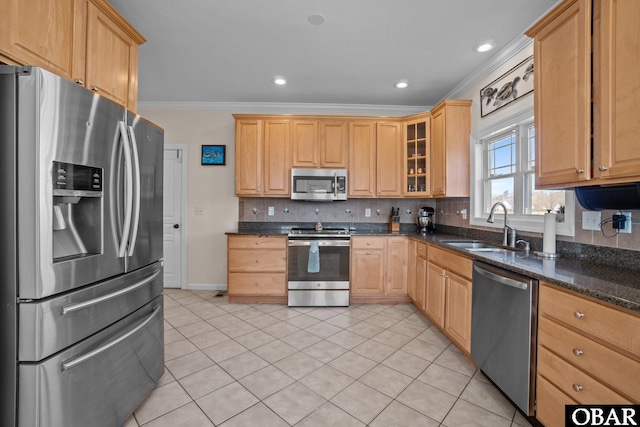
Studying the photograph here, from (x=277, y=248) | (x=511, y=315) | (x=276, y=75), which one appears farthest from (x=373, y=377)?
(x=276, y=75)

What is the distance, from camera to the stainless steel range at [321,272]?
342 cm

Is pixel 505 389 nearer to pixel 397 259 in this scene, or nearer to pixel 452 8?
pixel 397 259

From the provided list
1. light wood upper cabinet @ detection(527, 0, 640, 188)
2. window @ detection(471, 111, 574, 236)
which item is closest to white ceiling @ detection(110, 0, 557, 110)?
light wood upper cabinet @ detection(527, 0, 640, 188)

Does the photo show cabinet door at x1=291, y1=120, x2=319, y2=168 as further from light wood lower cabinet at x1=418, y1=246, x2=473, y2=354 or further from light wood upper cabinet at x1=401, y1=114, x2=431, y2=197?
light wood lower cabinet at x1=418, y1=246, x2=473, y2=354

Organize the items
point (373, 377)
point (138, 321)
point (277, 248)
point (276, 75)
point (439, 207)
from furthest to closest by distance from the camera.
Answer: point (439, 207) → point (277, 248) → point (276, 75) → point (373, 377) → point (138, 321)

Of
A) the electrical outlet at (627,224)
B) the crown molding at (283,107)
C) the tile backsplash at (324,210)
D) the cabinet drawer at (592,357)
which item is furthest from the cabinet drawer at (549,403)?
the crown molding at (283,107)

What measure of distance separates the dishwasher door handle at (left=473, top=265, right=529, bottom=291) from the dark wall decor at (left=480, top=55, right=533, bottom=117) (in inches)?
61.8

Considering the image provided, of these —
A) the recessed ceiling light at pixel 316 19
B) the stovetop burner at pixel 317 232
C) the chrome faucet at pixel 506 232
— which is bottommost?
the stovetop burner at pixel 317 232

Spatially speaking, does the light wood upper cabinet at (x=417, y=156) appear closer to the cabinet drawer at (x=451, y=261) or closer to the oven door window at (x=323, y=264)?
the cabinet drawer at (x=451, y=261)

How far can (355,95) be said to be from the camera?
12.0 ft

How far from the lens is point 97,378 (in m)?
1.31

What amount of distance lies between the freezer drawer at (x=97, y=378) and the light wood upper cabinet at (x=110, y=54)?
1448 mm

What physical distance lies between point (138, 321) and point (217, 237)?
252 cm

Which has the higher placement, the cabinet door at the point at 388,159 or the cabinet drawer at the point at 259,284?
the cabinet door at the point at 388,159
